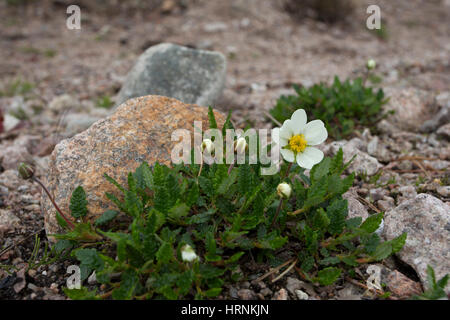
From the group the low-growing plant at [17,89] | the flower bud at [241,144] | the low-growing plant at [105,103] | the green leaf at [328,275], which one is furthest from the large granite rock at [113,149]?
the low-growing plant at [17,89]

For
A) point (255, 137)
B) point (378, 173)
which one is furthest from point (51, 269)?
point (378, 173)

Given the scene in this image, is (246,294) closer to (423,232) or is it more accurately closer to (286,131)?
(286,131)

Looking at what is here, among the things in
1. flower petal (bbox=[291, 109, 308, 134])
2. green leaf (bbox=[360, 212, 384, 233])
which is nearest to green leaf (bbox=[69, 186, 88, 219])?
flower petal (bbox=[291, 109, 308, 134])

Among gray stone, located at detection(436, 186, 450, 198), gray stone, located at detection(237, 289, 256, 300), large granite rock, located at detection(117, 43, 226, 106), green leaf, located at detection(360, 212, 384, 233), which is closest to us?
gray stone, located at detection(237, 289, 256, 300)

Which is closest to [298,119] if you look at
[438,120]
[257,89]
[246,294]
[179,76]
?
[246,294]

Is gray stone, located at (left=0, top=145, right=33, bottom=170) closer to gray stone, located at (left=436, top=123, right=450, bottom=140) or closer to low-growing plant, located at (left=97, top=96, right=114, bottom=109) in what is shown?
low-growing plant, located at (left=97, top=96, right=114, bottom=109)

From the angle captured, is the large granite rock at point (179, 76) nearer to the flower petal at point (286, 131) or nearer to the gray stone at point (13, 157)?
the gray stone at point (13, 157)
